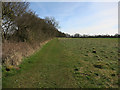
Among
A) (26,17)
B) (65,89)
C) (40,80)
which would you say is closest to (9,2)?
(26,17)

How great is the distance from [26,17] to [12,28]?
2158 millimetres

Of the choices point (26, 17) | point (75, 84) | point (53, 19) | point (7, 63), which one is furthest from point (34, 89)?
point (53, 19)

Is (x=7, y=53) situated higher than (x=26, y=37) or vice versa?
(x=26, y=37)

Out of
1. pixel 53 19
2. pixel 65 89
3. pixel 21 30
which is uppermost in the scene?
pixel 53 19

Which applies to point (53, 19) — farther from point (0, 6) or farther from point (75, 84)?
point (75, 84)

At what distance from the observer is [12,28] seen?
31.6 feet

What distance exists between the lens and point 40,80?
3.91 meters

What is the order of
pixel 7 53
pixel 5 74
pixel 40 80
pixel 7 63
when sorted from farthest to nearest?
1. pixel 7 53
2. pixel 7 63
3. pixel 5 74
4. pixel 40 80

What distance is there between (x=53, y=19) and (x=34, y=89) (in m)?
65.2

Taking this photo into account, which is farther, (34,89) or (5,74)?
(5,74)

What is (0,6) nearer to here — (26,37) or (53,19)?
(26,37)

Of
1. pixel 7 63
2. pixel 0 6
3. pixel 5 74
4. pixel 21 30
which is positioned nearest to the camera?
pixel 5 74

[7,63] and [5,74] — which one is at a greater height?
[7,63]

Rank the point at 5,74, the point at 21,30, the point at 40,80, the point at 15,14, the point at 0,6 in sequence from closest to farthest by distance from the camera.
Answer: the point at 40,80 < the point at 5,74 < the point at 0,6 < the point at 15,14 < the point at 21,30
